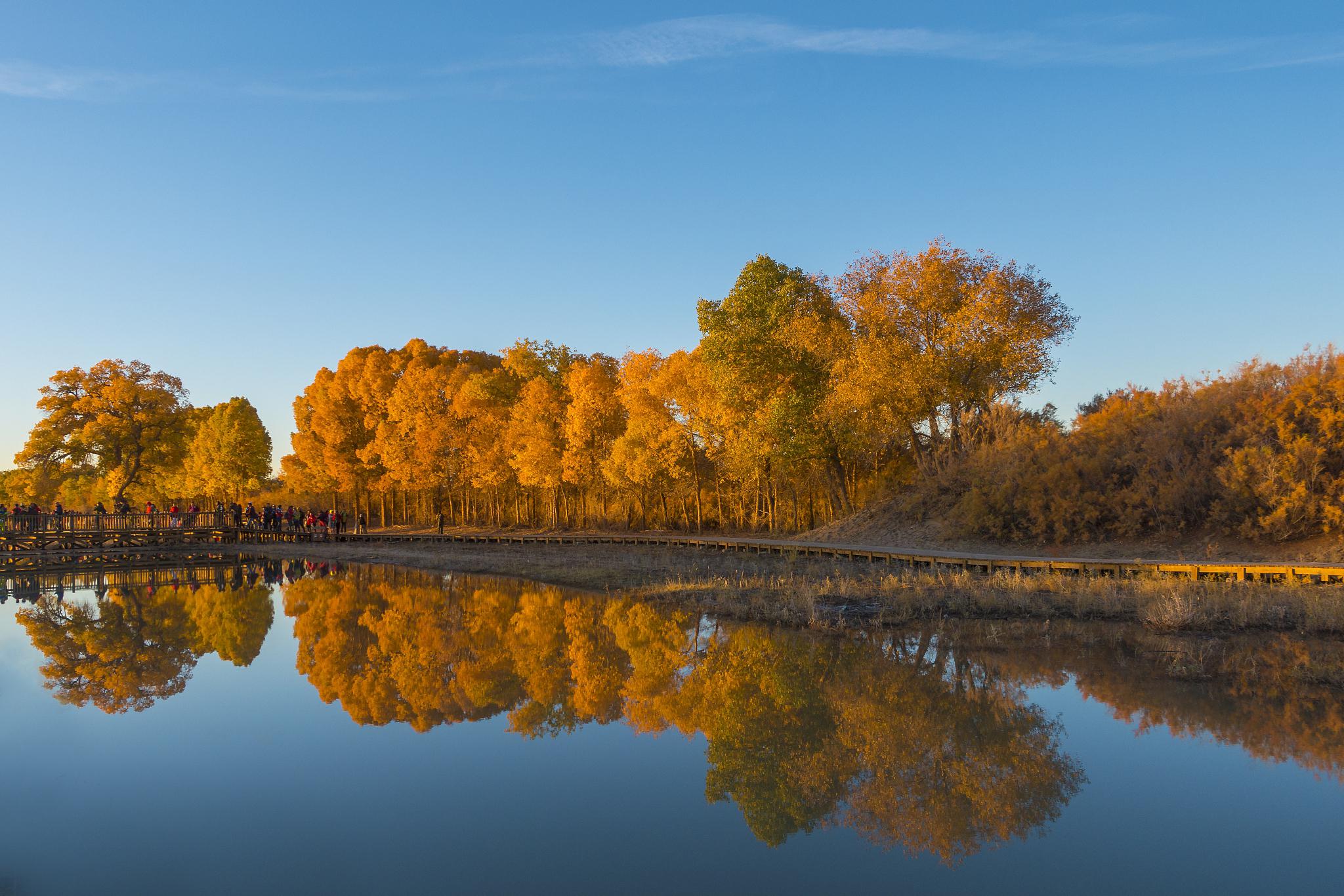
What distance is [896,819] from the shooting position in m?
7.34

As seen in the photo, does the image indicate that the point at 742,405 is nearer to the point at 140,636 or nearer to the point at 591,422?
the point at 591,422

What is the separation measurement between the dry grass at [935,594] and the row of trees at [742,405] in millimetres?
8140

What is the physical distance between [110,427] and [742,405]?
137 ft

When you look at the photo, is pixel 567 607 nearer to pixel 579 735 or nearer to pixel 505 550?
pixel 579 735

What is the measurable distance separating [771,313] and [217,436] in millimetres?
47732

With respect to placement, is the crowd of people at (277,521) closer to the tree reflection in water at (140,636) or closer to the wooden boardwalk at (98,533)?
the wooden boardwalk at (98,533)

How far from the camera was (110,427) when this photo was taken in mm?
52281

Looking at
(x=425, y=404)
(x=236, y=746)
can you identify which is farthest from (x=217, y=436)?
(x=236, y=746)

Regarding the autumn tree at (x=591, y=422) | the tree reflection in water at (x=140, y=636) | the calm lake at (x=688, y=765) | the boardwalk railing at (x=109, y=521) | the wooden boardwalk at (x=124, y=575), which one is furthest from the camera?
the autumn tree at (x=591, y=422)

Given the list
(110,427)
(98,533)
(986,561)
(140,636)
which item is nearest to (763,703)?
(986,561)

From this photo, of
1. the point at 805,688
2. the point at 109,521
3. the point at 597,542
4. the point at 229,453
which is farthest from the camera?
the point at 229,453

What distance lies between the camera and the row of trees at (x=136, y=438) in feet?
167

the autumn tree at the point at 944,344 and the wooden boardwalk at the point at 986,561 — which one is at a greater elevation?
the autumn tree at the point at 944,344

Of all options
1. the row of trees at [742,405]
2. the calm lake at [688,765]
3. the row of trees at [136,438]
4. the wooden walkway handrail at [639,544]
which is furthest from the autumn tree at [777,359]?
the row of trees at [136,438]
